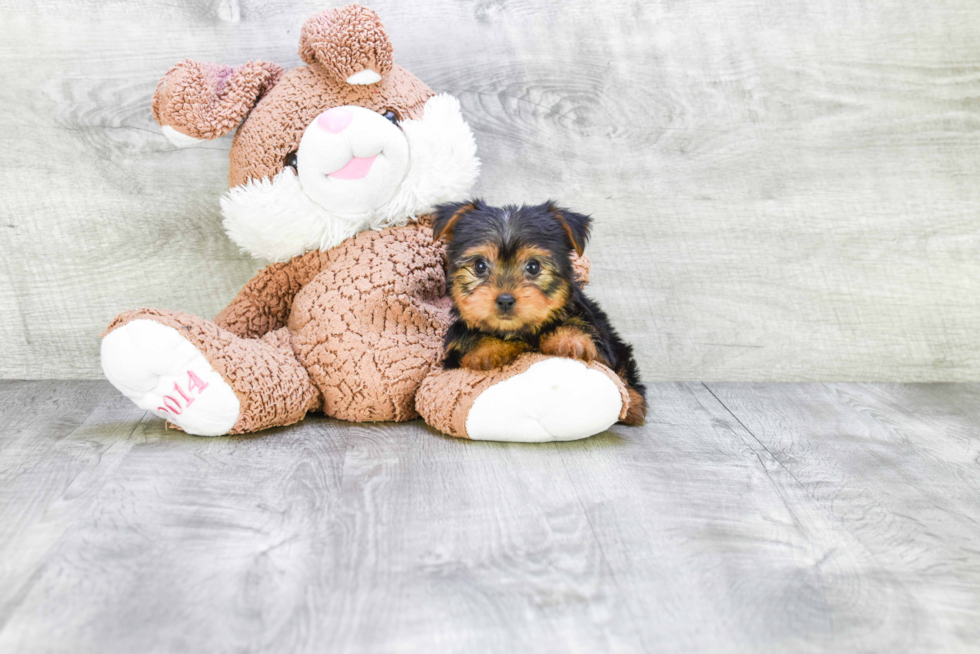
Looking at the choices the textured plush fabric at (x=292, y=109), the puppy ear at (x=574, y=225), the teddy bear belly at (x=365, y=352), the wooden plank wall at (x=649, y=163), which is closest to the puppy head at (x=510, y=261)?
the puppy ear at (x=574, y=225)

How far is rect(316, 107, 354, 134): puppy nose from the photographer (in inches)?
78.2

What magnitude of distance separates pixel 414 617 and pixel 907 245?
86.4 inches

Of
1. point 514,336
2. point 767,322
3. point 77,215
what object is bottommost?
point 767,322

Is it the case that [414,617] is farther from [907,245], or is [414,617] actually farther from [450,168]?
[907,245]

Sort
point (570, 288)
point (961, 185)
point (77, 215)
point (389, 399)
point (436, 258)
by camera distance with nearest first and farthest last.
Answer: point (570, 288)
point (389, 399)
point (436, 258)
point (77, 215)
point (961, 185)

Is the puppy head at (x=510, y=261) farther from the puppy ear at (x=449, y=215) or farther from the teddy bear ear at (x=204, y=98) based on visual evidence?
the teddy bear ear at (x=204, y=98)

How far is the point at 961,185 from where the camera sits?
8.75 feet

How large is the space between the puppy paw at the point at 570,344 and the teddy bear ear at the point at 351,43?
0.81 m

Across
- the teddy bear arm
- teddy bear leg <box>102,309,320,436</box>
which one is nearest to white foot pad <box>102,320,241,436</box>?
teddy bear leg <box>102,309,320,436</box>

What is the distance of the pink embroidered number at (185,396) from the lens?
184cm

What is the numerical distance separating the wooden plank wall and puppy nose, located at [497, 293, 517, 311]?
0.90 m

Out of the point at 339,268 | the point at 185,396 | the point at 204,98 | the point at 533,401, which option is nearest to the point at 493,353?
the point at 533,401

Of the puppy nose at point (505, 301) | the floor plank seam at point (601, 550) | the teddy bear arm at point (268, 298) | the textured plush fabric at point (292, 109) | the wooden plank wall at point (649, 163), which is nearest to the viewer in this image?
the floor plank seam at point (601, 550)

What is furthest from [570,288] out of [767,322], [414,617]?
[767,322]
